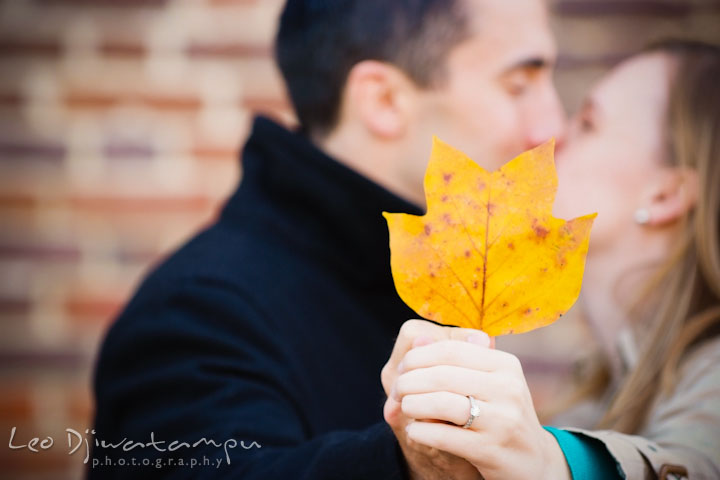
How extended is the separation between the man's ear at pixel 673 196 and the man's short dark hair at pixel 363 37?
392 millimetres

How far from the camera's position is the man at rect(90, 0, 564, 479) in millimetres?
670

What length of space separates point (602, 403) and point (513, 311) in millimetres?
737

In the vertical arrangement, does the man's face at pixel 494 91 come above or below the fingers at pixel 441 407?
above

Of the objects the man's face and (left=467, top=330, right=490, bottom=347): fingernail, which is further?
the man's face

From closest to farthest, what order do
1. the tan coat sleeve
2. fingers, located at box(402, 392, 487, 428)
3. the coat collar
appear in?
fingers, located at box(402, 392, 487, 428)
the tan coat sleeve
the coat collar

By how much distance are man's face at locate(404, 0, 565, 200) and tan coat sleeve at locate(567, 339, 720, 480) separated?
0.40 metres

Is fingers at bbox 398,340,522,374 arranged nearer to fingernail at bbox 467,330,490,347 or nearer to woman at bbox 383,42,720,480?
fingernail at bbox 467,330,490,347

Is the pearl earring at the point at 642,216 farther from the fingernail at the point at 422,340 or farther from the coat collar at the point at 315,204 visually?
the fingernail at the point at 422,340

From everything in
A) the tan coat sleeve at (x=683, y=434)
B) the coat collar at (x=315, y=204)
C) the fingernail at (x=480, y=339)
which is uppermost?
the coat collar at (x=315, y=204)

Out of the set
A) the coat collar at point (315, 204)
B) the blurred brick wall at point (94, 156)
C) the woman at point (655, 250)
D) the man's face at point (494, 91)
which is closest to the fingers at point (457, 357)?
the woman at point (655, 250)

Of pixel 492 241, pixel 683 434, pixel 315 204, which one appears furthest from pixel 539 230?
pixel 315 204

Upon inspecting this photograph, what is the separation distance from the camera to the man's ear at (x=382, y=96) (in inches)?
37.8

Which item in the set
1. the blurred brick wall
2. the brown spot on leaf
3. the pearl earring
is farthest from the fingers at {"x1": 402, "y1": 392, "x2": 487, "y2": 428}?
the blurred brick wall

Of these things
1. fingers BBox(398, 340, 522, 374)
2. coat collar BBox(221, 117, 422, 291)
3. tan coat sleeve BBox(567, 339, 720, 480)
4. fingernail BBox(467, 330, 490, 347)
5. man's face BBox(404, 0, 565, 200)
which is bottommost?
tan coat sleeve BBox(567, 339, 720, 480)
